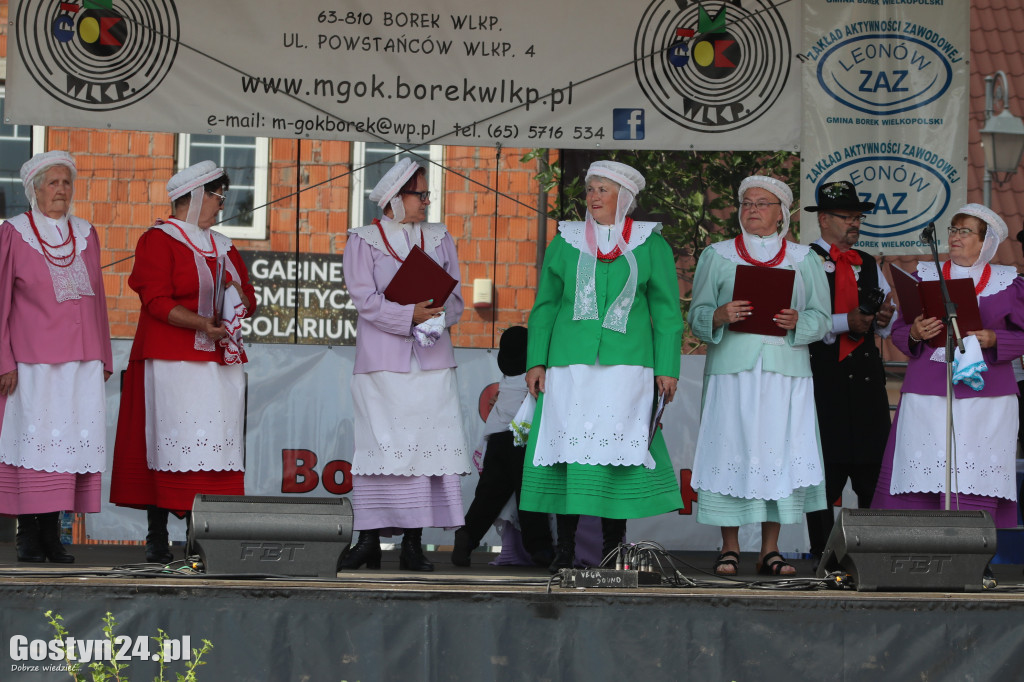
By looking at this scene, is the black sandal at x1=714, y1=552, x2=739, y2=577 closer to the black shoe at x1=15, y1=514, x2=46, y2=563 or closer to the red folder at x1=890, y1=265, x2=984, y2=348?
the red folder at x1=890, y1=265, x2=984, y2=348

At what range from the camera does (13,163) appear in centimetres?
916

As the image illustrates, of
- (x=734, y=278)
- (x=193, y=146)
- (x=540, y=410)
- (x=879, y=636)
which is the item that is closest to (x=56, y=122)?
(x=193, y=146)

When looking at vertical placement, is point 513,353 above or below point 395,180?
below

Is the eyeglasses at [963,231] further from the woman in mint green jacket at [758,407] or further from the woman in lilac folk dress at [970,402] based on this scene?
the woman in mint green jacket at [758,407]

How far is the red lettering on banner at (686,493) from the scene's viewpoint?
25.2 feet

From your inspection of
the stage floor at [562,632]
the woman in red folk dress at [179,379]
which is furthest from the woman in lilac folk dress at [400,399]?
the stage floor at [562,632]

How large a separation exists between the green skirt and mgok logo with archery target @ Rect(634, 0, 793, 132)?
2.17 m

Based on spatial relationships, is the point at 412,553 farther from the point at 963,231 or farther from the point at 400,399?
the point at 963,231

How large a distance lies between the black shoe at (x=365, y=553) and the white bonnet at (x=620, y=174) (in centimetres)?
184

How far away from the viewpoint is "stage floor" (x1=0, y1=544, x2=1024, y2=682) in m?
4.42

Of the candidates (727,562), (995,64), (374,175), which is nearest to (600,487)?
(727,562)

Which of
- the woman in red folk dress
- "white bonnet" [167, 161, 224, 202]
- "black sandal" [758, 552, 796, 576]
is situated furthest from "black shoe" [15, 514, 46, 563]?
"black sandal" [758, 552, 796, 576]

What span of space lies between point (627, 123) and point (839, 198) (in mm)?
1250

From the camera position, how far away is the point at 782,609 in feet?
14.7
